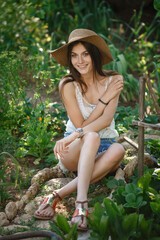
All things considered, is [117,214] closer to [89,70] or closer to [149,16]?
[89,70]

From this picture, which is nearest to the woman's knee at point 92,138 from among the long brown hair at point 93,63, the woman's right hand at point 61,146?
the woman's right hand at point 61,146

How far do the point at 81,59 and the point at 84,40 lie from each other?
147mm

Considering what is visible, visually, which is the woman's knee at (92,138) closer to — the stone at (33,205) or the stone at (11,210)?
the stone at (33,205)

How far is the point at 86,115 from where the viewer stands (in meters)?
2.63

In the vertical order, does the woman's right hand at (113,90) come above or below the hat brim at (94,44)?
below

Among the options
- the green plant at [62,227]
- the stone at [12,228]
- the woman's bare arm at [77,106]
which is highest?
the woman's bare arm at [77,106]

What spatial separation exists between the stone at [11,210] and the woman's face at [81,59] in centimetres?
113

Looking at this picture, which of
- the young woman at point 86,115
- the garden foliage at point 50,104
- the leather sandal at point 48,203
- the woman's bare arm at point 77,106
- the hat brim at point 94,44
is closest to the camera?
the garden foliage at point 50,104

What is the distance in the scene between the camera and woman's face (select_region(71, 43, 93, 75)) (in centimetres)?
246

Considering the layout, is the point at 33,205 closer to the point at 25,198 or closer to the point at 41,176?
the point at 25,198

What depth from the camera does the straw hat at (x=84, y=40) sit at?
2.37m

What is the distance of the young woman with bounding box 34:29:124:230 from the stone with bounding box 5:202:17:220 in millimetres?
169

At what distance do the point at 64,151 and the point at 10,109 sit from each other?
1.09 meters

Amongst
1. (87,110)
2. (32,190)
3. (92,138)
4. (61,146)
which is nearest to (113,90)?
(87,110)
